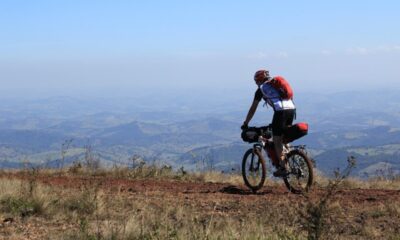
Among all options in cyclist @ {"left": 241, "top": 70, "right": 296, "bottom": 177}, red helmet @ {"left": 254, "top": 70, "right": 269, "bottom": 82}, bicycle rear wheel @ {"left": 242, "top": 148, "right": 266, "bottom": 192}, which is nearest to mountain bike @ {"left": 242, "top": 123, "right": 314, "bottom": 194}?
bicycle rear wheel @ {"left": 242, "top": 148, "right": 266, "bottom": 192}

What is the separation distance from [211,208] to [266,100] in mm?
2662

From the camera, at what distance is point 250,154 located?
33.7 ft

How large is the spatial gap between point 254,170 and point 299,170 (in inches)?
47.4

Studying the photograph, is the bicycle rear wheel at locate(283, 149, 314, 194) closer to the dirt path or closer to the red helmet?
the dirt path

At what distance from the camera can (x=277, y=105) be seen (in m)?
9.04

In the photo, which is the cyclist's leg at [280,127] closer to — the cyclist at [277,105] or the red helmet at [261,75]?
the cyclist at [277,105]

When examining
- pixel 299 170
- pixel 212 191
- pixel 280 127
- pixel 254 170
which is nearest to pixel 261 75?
pixel 280 127

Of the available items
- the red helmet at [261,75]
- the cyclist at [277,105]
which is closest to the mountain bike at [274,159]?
the cyclist at [277,105]

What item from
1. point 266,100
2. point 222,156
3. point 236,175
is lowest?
point 222,156

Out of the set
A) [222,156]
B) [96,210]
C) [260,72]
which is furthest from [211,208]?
[222,156]

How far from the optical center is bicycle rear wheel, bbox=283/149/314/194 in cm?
897

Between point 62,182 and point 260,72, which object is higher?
point 260,72

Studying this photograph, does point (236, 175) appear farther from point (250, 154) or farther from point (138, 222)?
point (138, 222)

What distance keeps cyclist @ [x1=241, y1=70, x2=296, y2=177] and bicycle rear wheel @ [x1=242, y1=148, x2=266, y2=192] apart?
43 cm
